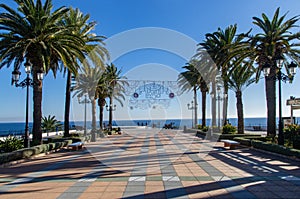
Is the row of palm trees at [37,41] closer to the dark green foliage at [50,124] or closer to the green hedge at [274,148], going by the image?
the green hedge at [274,148]

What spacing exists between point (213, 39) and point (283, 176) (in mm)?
Result: 18542

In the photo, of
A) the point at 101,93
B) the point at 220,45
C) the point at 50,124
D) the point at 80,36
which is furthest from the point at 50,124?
the point at 220,45

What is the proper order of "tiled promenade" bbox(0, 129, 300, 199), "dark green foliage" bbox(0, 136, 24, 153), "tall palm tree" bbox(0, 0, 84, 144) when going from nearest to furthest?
"tiled promenade" bbox(0, 129, 300, 199) < "dark green foliage" bbox(0, 136, 24, 153) < "tall palm tree" bbox(0, 0, 84, 144)

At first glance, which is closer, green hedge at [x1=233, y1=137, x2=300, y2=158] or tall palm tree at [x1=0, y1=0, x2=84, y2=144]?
green hedge at [x1=233, y1=137, x2=300, y2=158]

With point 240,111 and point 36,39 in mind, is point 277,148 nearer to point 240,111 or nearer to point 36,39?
point 240,111

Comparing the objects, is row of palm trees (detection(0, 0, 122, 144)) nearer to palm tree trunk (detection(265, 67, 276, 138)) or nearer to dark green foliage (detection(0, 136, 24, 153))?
dark green foliage (detection(0, 136, 24, 153))

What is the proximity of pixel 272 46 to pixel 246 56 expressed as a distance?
2.04 m

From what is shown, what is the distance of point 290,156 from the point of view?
1200 cm

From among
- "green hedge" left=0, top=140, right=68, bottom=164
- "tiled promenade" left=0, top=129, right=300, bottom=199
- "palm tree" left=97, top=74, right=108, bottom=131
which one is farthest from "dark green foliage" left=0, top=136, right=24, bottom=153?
"palm tree" left=97, top=74, right=108, bottom=131

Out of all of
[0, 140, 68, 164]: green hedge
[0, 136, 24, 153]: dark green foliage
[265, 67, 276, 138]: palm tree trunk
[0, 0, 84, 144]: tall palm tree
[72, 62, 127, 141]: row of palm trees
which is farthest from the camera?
[72, 62, 127, 141]: row of palm trees

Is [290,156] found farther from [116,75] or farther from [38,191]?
[116,75]

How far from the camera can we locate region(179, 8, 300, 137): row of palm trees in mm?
17469

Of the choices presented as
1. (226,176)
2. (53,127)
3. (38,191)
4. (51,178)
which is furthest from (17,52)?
(53,127)

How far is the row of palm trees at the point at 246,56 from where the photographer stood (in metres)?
17.5
